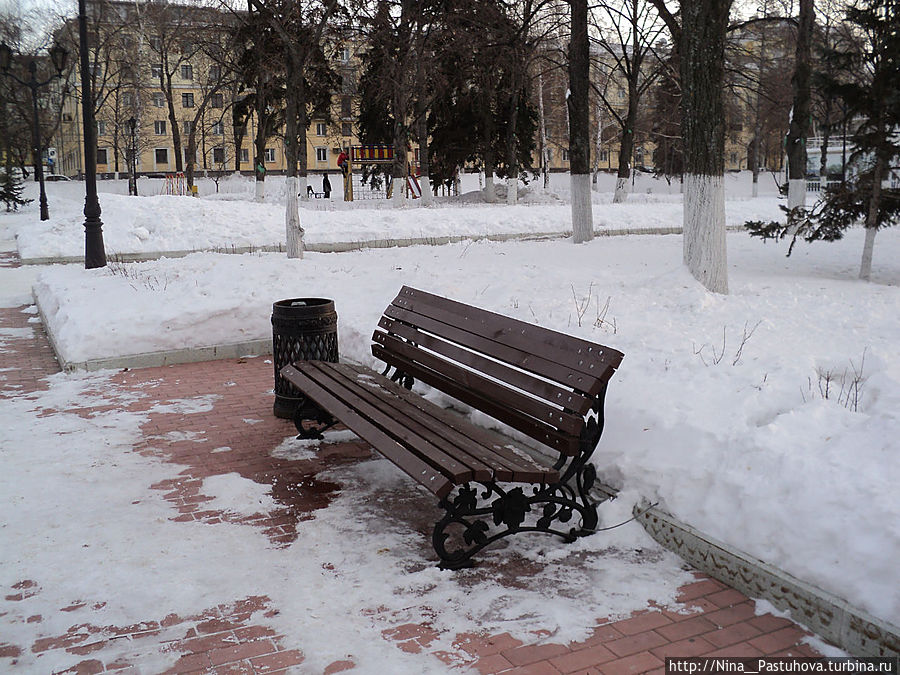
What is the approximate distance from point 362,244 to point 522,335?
1482 centimetres

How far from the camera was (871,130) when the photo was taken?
11.0 metres

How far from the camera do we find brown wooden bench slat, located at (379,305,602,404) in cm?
412

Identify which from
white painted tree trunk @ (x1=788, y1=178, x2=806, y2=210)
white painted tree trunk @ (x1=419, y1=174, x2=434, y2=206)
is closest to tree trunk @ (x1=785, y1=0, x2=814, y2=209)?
→ white painted tree trunk @ (x1=788, y1=178, x2=806, y2=210)

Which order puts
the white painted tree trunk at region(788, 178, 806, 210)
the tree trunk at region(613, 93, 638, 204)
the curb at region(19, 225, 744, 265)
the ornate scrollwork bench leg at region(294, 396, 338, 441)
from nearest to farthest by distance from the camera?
the ornate scrollwork bench leg at region(294, 396, 338, 441), the curb at region(19, 225, 744, 265), the white painted tree trunk at region(788, 178, 806, 210), the tree trunk at region(613, 93, 638, 204)

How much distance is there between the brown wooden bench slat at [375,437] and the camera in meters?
3.75

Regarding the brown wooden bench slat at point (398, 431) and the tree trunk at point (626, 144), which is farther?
the tree trunk at point (626, 144)

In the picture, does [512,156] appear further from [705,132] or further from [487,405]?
[487,405]

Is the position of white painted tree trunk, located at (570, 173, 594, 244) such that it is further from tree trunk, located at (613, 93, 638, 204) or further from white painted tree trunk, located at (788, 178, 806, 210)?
tree trunk, located at (613, 93, 638, 204)

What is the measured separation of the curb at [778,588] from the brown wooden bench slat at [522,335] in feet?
2.67

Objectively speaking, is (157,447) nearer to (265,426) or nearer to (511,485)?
(265,426)

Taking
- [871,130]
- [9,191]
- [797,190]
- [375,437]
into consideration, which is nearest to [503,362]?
[375,437]

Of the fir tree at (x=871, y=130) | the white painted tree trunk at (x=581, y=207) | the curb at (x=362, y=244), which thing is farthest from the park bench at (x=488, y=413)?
the curb at (x=362, y=244)

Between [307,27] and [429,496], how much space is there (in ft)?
47.8

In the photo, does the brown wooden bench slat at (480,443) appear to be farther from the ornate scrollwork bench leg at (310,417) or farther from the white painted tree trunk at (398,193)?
the white painted tree trunk at (398,193)
